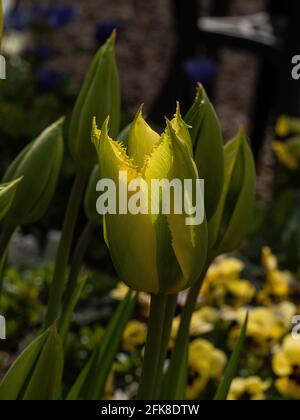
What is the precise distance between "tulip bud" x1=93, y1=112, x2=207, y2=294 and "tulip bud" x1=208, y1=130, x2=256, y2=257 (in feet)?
0.62

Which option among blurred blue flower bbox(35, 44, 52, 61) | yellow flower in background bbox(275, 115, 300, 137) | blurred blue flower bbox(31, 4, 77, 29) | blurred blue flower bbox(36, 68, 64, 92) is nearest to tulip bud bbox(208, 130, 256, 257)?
yellow flower in background bbox(275, 115, 300, 137)

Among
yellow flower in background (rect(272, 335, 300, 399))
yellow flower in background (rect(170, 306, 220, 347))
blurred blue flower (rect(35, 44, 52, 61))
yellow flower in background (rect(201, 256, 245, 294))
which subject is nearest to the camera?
yellow flower in background (rect(272, 335, 300, 399))

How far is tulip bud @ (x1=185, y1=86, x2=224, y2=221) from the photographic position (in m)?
0.83

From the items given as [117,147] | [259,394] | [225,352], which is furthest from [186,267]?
[225,352]

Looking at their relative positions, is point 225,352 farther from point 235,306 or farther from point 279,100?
point 279,100

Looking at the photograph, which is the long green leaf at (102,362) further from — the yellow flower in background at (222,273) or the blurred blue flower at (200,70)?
the blurred blue flower at (200,70)

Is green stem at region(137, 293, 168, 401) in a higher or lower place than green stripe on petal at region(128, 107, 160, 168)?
lower

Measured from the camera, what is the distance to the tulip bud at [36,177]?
986 millimetres

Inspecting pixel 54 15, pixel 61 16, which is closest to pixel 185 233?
pixel 61 16

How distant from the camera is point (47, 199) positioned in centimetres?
100

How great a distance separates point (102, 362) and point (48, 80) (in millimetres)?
2905

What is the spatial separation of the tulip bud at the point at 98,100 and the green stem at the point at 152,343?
0.82 ft

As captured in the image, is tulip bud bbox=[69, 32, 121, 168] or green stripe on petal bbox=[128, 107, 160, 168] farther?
tulip bud bbox=[69, 32, 121, 168]

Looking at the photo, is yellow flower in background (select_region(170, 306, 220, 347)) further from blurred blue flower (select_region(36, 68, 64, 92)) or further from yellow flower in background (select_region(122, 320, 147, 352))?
blurred blue flower (select_region(36, 68, 64, 92))
